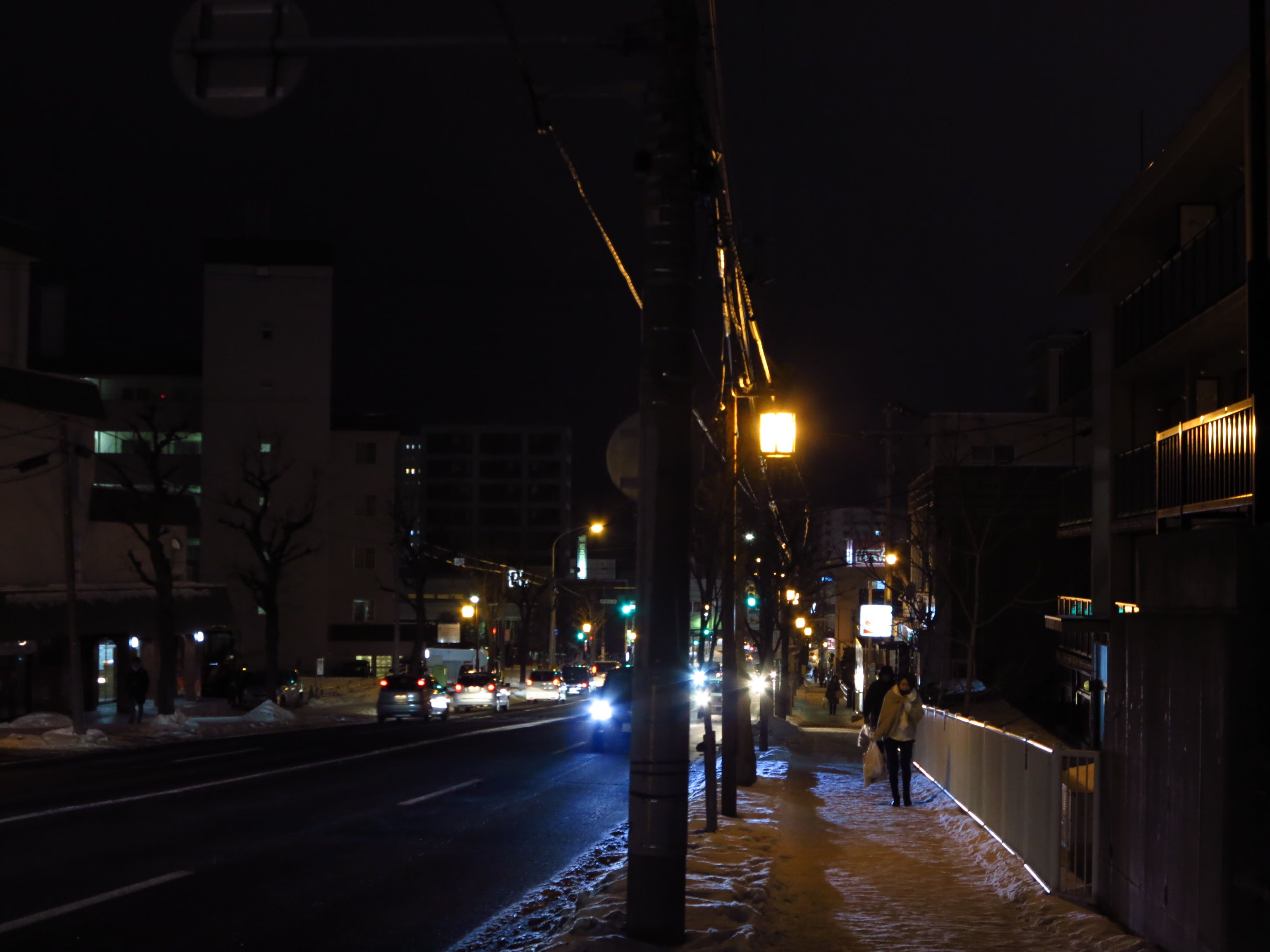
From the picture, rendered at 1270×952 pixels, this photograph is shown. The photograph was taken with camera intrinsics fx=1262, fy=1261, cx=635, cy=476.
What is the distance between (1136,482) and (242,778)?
16999mm

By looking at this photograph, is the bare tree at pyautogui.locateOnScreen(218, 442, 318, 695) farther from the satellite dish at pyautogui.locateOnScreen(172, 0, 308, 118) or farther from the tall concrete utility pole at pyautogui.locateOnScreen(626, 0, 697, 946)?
the tall concrete utility pole at pyautogui.locateOnScreen(626, 0, 697, 946)

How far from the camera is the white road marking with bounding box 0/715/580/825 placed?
14.8 meters

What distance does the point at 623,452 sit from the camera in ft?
50.0

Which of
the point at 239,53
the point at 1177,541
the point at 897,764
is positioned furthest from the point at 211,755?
the point at 1177,541

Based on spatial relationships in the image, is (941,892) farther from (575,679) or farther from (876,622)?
(575,679)

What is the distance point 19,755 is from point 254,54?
22.3 m

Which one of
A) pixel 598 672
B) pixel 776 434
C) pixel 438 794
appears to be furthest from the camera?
pixel 598 672

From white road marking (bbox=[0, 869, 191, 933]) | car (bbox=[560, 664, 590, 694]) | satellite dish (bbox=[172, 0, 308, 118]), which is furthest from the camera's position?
car (bbox=[560, 664, 590, 694])

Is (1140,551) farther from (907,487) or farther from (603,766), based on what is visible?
(907,487)

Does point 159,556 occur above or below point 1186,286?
below

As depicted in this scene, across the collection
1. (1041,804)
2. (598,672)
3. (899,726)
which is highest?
(1041,804)

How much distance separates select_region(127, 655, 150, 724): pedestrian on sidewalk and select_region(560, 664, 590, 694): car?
39.2 m

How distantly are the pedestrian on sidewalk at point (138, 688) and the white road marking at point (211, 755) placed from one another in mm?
8767

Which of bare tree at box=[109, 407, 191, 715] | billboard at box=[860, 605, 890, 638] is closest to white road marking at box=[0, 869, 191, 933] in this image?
bare tree at box=[109, 407, 191, 715]
